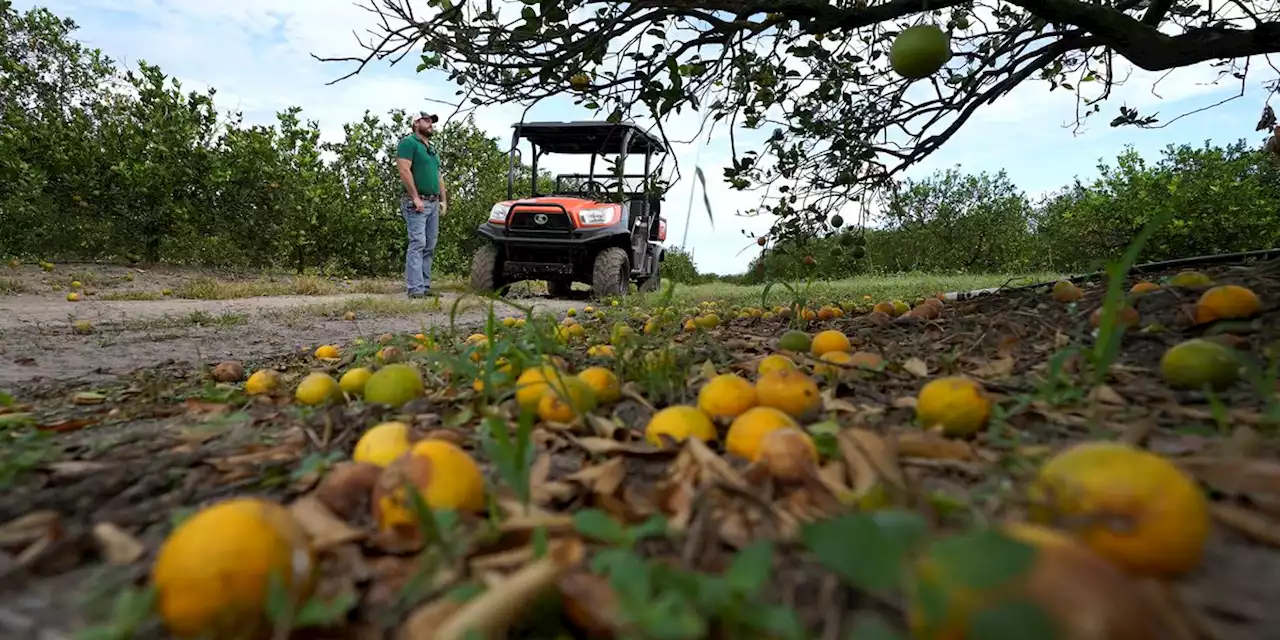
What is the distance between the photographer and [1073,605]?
1.93ft

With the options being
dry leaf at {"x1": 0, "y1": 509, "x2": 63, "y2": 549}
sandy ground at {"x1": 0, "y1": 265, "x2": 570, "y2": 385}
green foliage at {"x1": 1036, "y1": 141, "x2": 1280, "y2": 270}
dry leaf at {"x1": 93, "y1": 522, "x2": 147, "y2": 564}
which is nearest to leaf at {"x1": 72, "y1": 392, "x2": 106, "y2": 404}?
sandy ground at {"x1": 0, "y1": 265, "x2": 570, "y2": 385}

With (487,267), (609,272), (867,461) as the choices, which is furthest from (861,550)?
(487,267)

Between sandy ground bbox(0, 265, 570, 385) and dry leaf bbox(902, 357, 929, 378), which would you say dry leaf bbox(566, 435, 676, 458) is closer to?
dry leaf bbox(902, 357, 929, 378)

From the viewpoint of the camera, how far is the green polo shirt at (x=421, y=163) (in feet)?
28.5

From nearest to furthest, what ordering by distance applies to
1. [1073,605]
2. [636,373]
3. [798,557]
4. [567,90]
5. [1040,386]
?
[1073,605] < [798,557] < [1040,386] < [636,373] < [567,90]

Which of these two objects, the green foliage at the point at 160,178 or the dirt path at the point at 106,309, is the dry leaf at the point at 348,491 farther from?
the green foliage at the point at 160,178

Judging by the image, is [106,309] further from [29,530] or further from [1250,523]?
[1250,523]

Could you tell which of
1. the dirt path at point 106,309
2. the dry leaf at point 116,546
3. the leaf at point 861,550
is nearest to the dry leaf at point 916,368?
the leaf at point 861,550

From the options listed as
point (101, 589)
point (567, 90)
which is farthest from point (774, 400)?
point (567, 90)

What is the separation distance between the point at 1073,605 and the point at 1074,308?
7.86ft

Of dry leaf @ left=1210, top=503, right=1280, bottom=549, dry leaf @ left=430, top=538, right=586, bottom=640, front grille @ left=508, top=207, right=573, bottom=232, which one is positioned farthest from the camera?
front grille @ left=508, top=207, right=573, bottom=232

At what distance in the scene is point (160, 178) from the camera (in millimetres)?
11242

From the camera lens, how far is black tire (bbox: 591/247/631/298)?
9.96 metres

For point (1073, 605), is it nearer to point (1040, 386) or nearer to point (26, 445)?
point (1040, 386)
